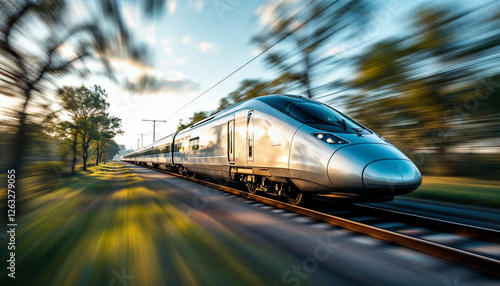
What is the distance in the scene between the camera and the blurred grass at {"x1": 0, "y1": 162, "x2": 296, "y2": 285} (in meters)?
2.40

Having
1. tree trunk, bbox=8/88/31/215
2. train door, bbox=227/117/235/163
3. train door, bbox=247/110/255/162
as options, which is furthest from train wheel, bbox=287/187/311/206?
tree trunk, bbox=8/88/31/215

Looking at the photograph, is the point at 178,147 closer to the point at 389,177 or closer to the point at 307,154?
the point at 307,154

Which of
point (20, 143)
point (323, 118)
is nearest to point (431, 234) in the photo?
point (323, 118)

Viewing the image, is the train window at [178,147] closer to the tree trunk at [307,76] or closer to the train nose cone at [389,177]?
the tree trunk at [307,76]

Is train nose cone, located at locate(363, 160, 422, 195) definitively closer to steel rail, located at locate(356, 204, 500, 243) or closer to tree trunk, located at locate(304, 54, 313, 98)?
steel rail, located at locate(356, 204, 500, 243)

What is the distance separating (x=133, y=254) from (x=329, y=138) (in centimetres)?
340

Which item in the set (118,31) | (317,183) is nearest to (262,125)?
(317,183)

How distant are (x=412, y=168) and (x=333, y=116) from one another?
1874mm

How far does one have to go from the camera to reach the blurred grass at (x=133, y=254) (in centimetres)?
240

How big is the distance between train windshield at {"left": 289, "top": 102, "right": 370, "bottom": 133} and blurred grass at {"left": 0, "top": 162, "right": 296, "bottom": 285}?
267 centimetres

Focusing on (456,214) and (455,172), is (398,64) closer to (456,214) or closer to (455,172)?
(455,172)

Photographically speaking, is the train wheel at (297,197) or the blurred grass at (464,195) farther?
the blurred grass at (464,195)

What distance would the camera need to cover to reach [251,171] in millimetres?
6508

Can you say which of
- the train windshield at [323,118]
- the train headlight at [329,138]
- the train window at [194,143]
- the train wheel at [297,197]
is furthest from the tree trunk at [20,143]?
the train window at [194,143]
